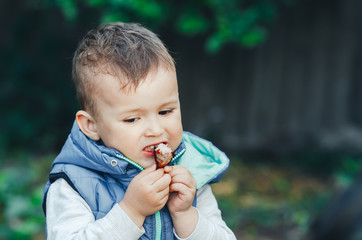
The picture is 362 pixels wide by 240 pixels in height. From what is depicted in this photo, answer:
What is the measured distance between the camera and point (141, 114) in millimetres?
1681

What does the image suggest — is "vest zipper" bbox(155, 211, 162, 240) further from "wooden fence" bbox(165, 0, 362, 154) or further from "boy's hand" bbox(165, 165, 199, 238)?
"wooden fence" bbox(165, 0, 362, 154)

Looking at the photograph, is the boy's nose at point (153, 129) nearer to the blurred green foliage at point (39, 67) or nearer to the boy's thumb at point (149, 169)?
the boy's thumb at point (149, 169)

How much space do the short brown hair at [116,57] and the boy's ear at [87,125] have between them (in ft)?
0.10

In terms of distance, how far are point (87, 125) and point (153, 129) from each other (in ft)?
1.01

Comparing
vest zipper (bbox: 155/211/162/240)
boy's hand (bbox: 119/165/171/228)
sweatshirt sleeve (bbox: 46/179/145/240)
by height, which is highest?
boy's hand (bbox: 119/165/171/228)

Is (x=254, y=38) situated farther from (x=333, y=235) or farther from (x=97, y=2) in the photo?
(x=333, y=235)

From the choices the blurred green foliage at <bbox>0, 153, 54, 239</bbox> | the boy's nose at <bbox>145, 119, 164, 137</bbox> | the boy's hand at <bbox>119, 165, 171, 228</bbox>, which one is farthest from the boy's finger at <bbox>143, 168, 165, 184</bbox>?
the blurred green foliage at <bbox>0, 153, 54, 239</bbox>

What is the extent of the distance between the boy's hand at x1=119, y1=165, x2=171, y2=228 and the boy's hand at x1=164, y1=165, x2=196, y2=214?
41 millimetres

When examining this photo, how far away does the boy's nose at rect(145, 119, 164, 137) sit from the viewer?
1.67m

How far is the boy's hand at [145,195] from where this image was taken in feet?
5.39

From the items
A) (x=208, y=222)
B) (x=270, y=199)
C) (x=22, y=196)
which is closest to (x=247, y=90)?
(x=270, y=199)

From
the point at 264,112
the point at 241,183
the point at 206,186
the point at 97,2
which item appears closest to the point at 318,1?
the point at 264,112

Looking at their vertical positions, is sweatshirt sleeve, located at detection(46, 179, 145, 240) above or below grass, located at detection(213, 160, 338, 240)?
above

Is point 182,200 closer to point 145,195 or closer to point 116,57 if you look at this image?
point 145,195
